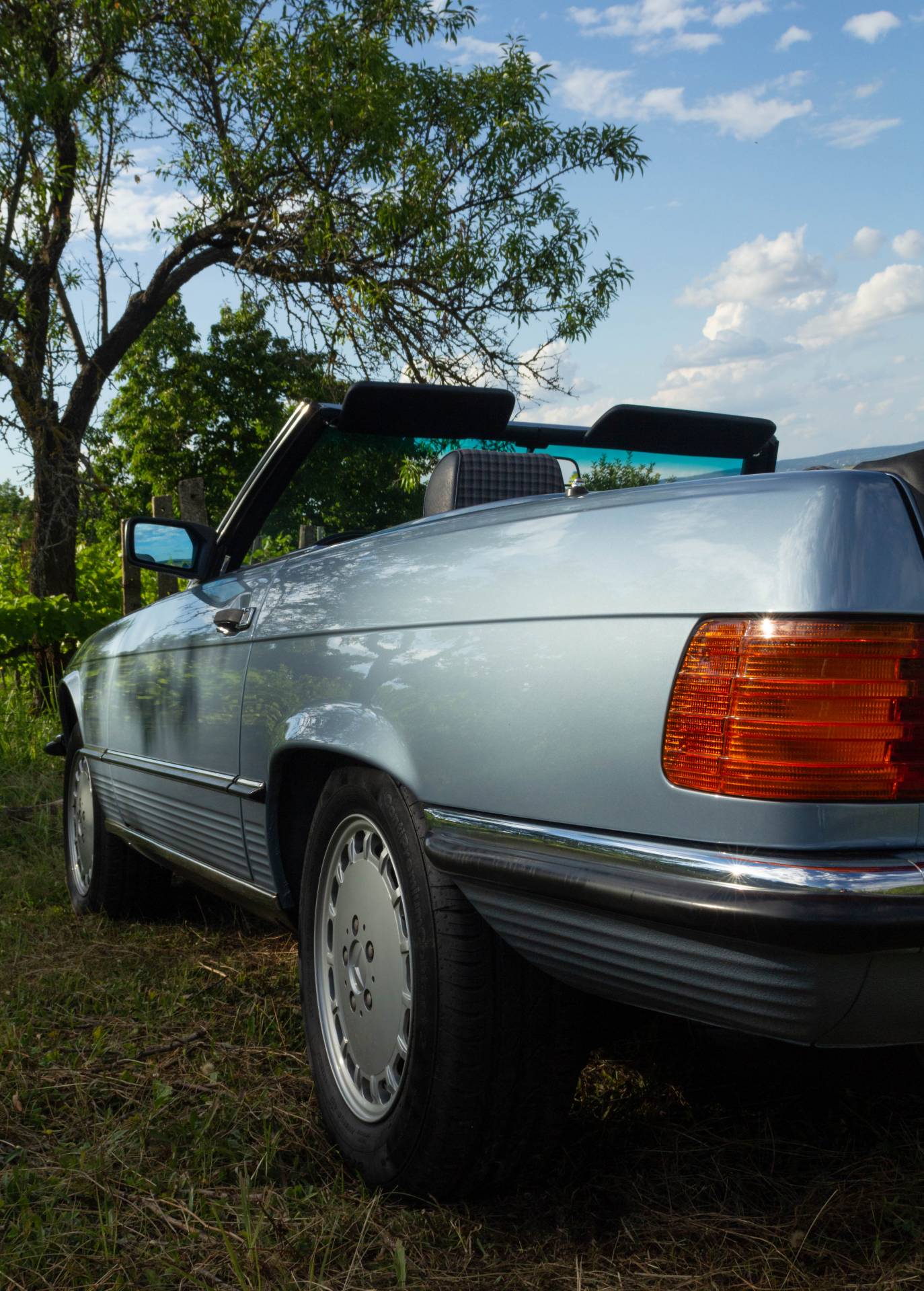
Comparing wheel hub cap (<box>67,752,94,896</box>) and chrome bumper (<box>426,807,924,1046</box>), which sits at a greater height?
chrome bumper (<box>426,807,924,1046</box>)

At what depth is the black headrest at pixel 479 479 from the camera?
8.23 ft

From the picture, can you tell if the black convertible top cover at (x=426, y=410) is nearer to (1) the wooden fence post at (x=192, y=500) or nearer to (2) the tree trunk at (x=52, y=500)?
(1) the wooden fence post at (x=192, y=500)

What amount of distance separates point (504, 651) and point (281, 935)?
2483mm

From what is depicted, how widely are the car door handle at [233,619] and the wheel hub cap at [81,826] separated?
166 centimetres

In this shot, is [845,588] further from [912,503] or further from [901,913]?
[901,913]

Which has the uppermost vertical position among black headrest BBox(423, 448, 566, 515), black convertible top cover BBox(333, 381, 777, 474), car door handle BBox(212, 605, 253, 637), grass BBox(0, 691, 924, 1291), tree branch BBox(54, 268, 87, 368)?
tree branch BBox(54, 268, 87, 368)

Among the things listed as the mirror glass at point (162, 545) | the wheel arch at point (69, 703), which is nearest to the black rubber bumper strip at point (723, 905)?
the mirror glass at point (162, 545)

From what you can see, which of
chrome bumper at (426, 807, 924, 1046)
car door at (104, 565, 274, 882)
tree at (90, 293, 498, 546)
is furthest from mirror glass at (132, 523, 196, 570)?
tree at (90, 293, 498, 546)

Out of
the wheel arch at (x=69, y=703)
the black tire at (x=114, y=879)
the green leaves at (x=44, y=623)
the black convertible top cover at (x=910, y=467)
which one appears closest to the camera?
the black convertible top cover at (x=910, y=467)

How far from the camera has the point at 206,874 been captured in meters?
3.08

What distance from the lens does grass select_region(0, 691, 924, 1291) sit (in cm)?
183

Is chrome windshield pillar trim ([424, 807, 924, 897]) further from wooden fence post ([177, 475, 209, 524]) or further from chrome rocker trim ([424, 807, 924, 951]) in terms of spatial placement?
wooden fence post ([177, 475, 209, 524])

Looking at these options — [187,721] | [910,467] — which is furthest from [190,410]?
[910,467]

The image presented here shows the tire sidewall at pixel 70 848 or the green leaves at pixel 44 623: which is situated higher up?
the green leaves at pixel 44 623
